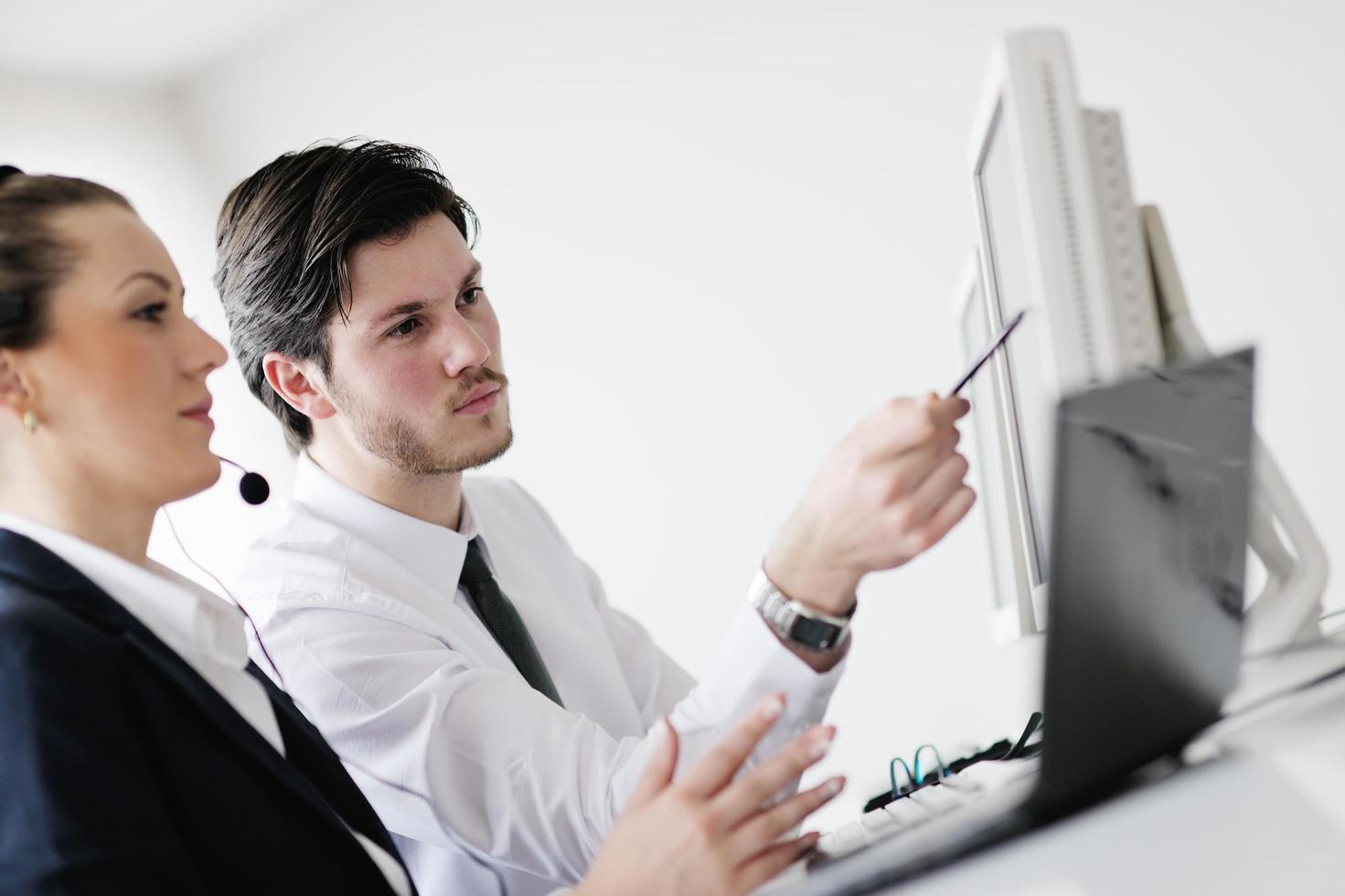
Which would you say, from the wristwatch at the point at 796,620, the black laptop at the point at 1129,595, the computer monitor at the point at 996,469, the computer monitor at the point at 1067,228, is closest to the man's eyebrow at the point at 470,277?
the computer monitor at the point at 996,469

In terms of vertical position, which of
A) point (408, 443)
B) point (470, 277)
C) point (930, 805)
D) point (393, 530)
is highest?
point (470, 277)

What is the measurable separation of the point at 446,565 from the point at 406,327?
1.09 feet

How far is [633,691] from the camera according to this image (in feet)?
5.71

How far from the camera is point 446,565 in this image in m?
1.51

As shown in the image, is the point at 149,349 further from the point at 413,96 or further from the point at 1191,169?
the point at 413,96

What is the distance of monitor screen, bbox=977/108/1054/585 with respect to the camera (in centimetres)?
84

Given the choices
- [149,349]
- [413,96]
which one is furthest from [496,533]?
[413,96]

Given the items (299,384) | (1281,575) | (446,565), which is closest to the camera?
(1281,575)

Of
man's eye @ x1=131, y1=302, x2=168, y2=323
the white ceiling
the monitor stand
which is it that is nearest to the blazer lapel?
man's eye @ x1=131, y1=302, x2=168, y2=323

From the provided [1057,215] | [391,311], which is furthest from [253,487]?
[1057,215]

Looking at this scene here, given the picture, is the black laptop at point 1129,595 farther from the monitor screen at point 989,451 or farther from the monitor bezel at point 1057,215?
the monitor screen at point 989,451

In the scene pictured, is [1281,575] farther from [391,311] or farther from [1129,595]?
[391,311]

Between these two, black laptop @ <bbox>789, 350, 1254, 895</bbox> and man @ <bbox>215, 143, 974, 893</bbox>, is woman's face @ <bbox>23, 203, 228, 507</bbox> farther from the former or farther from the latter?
black laptop @ <bbox>789, 350, 1254, 895</bbox>

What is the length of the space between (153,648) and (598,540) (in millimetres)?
2427
